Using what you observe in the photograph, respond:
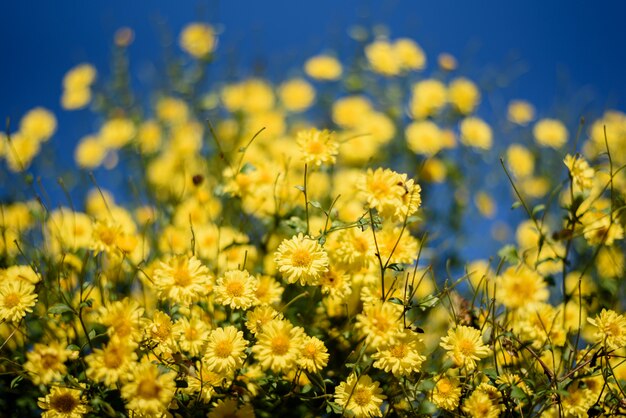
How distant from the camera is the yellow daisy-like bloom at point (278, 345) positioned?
652 millimetres

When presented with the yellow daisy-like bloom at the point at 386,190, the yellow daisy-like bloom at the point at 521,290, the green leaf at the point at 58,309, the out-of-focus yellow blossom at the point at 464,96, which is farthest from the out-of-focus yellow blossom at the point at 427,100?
the green leaf at the point at 58,309

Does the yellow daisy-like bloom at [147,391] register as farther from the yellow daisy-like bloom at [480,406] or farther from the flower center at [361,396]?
the yellow daisy-like bloom at [480,406]

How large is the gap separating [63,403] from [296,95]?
4.67ft

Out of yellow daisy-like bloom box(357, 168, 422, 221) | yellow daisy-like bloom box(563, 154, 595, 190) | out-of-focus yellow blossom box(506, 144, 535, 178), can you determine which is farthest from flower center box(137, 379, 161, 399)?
out-of-focus yellow blossom box(506, 144, 535, 178)

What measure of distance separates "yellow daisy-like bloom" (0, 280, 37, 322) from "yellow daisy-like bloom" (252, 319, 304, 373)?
12.5 inches

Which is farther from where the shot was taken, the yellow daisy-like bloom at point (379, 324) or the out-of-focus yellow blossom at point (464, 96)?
the out-of-focus yellow blossom at point (464, 96)

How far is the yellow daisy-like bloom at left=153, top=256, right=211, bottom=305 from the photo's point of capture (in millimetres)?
707

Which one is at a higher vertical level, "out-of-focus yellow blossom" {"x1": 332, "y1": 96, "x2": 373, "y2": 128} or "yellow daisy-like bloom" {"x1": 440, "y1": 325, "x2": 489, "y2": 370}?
"out-of-focus yellow blossom" {"x1": 332, "y1": 96, "x2": 373, "y2": 128}

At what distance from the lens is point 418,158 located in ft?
5.70

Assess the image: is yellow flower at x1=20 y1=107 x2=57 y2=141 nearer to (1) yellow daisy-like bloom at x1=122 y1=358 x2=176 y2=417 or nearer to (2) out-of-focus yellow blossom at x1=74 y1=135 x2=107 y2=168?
(2) out-of-focus yellow blossom at x1=74 y1=135 x2=107 y2=168

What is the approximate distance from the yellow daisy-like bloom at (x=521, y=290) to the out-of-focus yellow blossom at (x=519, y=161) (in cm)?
87

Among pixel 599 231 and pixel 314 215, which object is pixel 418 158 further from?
pixel 599 231

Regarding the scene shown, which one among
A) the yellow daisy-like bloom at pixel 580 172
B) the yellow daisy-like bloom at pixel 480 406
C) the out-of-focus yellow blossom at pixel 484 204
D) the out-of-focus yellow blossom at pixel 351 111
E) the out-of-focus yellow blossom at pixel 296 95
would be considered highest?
the out-of-focus yellow blossom at pixel 296 95

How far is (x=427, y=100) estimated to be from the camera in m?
1.70
